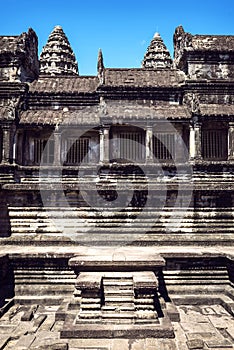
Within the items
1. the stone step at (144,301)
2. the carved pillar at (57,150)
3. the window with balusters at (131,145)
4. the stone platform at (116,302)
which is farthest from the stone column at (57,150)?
the stone step at (144,301)

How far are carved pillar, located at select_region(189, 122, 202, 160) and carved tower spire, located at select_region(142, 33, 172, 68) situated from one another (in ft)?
74.6

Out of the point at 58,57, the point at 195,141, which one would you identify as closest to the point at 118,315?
the point at 195,141

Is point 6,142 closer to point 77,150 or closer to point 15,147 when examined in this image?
point 15,147

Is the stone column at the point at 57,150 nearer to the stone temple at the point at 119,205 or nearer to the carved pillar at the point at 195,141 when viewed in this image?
the stone temple at the point at 119,205

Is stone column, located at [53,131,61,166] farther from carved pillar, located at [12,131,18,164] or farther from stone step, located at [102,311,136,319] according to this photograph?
stone step, located at [102,311,136,319]

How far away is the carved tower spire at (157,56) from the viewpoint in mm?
38250

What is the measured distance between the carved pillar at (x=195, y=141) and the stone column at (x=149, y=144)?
7.57 feet

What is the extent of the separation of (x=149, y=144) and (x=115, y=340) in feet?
41.6

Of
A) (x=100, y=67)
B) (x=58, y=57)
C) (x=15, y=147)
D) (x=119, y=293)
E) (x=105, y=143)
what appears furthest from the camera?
(x=58, y=57)

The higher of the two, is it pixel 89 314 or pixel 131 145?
pixel 131 145

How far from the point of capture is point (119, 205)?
971 cm

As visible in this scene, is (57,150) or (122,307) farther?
(57,150)

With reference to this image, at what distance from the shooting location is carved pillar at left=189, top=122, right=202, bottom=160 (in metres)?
17.2

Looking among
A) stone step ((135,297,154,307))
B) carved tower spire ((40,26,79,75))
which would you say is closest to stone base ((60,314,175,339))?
stone step ((135,297,154,307))
